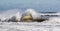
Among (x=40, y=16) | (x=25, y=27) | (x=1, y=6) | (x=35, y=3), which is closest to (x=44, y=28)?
(x=25, y=27)

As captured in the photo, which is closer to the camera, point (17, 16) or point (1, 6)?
point (17, 16)

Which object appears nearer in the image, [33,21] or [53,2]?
[33,21]

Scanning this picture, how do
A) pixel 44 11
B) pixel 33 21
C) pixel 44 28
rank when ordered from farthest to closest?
pixel 44 11 → pixel 33 21 → pixel 44 28

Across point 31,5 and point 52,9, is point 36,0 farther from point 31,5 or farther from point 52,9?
point 52,9

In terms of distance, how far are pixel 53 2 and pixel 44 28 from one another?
0.48 metres

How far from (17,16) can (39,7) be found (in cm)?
30

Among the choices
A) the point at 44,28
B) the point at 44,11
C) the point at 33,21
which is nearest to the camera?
the point at 44,28

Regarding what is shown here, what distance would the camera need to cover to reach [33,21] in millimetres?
1043

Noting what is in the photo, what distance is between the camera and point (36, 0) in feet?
4.34

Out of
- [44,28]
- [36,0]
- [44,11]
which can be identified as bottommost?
[44,28]

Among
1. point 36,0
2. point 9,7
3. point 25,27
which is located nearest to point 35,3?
point 36,0

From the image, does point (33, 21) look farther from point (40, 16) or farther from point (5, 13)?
point (5, 13)

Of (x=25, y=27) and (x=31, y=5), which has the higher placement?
(x=31, y=5)

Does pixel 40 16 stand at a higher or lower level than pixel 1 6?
lower
